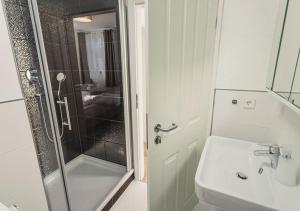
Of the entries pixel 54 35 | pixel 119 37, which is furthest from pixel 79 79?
pixel 119 37

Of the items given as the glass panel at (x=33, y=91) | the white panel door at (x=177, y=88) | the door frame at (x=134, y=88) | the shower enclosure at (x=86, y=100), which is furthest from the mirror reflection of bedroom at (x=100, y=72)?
the white panel door at (x=177, y=88)

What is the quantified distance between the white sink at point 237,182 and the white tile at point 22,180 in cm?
94

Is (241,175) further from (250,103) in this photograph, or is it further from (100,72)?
(100,72)

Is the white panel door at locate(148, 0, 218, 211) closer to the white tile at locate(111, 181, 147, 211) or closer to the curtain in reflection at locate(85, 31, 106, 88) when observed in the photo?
the white tile at locate(111, 181, 147, 211)

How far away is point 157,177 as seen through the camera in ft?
3.73

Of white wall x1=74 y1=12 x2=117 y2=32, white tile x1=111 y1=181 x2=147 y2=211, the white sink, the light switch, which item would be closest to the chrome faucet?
the white sink

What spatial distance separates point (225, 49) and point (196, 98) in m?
0.45

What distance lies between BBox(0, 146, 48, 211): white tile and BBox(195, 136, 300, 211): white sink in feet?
3.07

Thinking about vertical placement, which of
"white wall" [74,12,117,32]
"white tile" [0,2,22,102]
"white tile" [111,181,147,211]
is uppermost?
"white wall" [74,12,117,32]

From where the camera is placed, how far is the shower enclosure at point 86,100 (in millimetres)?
1621

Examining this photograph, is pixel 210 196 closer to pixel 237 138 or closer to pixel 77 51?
pixel 237 138

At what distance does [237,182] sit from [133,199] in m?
1.22

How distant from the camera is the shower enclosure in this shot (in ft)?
5.32

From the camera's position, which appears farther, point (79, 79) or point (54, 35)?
point (79, 79)
